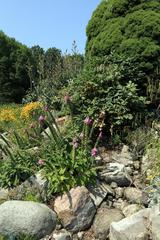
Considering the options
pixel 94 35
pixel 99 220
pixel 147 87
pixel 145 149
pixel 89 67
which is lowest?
pixel 99 220

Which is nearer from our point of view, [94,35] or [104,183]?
[104,183]

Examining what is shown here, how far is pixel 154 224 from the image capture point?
17.0 ft

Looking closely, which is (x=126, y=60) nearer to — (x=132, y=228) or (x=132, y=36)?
(x=132, y=36)

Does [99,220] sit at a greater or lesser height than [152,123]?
lesser

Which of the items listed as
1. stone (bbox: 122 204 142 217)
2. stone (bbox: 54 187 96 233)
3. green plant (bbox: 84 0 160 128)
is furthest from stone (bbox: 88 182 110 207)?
green plant (bbox: 84 0 160 128)

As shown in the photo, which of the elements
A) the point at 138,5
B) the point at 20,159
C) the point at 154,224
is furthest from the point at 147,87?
the point at 154,224

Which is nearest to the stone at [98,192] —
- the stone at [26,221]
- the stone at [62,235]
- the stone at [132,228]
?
the stone at [62,235]

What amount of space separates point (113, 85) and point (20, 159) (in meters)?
2.11

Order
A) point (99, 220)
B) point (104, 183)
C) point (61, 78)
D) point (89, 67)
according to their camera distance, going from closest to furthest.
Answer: point (99, 220) → point (104, 183) → point (89, 67) → point (61, 78)

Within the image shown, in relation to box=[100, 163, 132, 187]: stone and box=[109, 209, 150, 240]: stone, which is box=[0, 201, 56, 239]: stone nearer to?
box=[109, 209, 150, 240]: stone

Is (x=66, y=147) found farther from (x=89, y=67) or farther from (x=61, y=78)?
(x=61, y=78)

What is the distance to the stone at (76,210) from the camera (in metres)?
6.14

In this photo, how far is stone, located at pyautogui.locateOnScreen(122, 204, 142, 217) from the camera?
6.11 m

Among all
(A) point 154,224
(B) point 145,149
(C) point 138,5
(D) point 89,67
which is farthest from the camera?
(C) point 138,5
